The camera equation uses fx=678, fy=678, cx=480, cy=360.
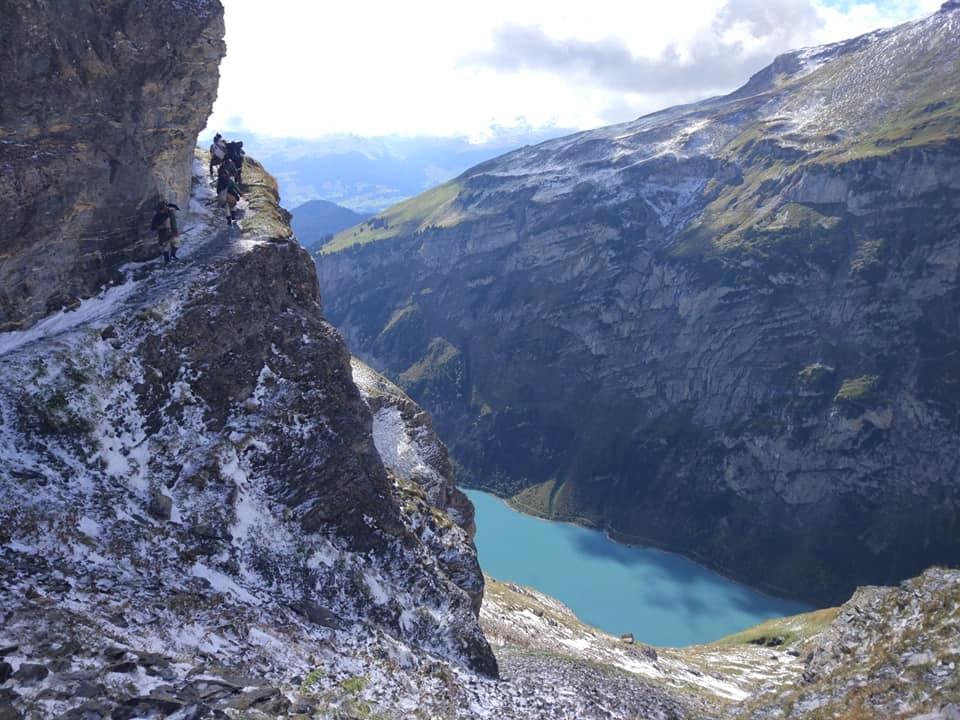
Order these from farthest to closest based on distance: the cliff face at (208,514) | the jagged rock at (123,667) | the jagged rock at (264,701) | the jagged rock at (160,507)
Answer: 1. the jagged rock at (160,507)
2. the cliff face at (208,514)
3. the jagged rock at (264,701)
4. the jagged rock at (123,667)

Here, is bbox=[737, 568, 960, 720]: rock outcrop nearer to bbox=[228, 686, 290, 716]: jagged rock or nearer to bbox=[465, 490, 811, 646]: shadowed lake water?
bbox=[228, 686, 290, 716]: jagged rock

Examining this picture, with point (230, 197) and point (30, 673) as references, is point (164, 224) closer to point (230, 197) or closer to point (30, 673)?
point (230, 197)

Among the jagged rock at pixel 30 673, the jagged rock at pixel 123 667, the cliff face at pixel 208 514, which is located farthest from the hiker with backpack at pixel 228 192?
the jagged rock at pixel 30 673

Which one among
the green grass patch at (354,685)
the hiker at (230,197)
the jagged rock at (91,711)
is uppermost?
the hiker at (230,197)

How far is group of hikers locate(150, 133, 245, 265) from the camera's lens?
3906 centimetres

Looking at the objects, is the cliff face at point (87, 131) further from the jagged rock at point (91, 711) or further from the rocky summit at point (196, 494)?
the jagged rock at point (91, 711)

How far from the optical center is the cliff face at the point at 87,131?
1294 inches

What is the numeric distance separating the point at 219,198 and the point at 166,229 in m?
8.50

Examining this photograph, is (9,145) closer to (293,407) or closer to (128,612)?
(293,407)

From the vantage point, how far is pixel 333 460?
3694cm

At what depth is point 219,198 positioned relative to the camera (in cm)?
4684

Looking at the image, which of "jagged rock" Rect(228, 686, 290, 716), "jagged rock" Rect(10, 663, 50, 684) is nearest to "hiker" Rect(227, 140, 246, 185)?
"jagged rock" Rect(228, 686, 290, 716)

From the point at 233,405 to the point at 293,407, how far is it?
3.10 metres

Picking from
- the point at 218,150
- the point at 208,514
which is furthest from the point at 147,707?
the point at 218,150
